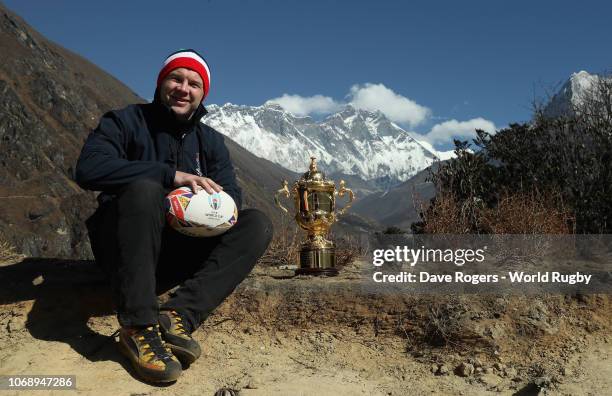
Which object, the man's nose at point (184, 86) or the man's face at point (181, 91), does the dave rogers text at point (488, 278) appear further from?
the man's nose at point (184, 86)

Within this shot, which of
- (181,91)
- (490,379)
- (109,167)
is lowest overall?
(490,379)

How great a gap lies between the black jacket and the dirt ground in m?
1.20

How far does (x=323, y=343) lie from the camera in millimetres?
4797

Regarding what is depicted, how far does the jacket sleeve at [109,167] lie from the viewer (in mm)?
3678

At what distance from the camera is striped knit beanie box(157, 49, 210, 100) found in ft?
13.9

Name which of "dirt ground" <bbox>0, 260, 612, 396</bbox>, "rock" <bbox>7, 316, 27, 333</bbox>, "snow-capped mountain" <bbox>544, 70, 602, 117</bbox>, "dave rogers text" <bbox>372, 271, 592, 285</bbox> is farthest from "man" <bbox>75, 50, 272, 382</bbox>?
"snow-capped mountain" <bbox>544, 70, 602, 117</bbox>

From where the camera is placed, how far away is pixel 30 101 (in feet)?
283

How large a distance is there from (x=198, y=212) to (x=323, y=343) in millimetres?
1758


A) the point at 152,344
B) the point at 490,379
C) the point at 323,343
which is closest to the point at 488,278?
the point at 490,379

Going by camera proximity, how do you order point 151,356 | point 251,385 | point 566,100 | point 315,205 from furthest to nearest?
point 566,100
point 315,205
point 251,385
point 151,356

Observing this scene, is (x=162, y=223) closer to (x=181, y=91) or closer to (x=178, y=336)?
(x=178, y=336)

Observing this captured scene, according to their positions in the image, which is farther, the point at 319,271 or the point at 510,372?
the point at 319,271

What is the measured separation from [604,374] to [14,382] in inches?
166

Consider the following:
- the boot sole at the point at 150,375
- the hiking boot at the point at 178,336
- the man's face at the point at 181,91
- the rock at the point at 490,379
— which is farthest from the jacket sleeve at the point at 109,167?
the rock at the point at 490,379
